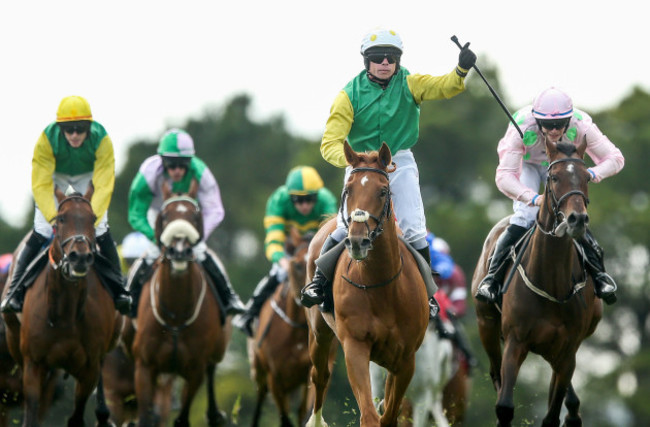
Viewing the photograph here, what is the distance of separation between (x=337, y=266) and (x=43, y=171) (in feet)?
11.8

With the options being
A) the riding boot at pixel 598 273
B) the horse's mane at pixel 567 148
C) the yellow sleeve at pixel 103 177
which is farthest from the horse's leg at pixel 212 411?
the horse's mane at pixel 567 148

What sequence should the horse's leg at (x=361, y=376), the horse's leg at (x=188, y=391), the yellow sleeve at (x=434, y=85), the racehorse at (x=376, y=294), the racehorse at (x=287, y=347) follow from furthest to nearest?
the racehorse at (x=287, y=347)
the horse's leg at (x=188, y=391)
the yellow sleeve at (x=434, y=85)
the horse's leg at (x=361, y=376)
the racehorse at (x=376, y=294)

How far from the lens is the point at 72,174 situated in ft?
42.8

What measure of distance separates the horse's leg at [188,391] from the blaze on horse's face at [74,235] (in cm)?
287

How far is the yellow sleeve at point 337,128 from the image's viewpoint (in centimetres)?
1028

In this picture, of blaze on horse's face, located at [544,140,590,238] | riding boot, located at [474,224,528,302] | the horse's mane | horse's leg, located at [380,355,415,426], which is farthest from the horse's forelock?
the horse's mane

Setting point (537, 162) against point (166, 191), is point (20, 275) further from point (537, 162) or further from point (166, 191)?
point (537, 162)

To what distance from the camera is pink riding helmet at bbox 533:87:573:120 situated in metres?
11.4

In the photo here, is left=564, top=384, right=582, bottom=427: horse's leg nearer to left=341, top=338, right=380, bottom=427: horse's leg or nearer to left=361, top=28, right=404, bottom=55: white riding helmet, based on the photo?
left=341, top=338, right=380, bottom=427: horse's leg

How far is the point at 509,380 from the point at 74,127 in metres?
4.92

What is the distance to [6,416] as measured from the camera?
14.6 meters

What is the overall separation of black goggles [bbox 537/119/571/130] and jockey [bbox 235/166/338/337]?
5210 millimetres

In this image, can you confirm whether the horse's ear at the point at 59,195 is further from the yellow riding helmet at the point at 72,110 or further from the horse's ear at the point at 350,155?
the horse's ear at the point at 350,155

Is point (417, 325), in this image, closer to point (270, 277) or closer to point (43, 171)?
point (43, 171)
